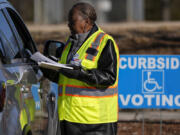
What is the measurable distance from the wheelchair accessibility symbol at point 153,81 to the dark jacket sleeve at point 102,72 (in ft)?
9.81

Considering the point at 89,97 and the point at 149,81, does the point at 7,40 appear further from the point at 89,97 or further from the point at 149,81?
the point at 149,81

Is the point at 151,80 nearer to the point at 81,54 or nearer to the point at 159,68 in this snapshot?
the point at 159,68

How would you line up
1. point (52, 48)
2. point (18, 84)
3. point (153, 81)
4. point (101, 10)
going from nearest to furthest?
point (18, 84) → point (52, 48) → point (153, 81) → point (101, 10)

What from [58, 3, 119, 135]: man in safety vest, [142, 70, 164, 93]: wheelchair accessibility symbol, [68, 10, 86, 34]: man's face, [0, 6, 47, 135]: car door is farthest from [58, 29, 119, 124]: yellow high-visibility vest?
[142, 70, 164, 93]: wheelchair accessibility symbol

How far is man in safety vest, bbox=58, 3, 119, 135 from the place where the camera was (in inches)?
157

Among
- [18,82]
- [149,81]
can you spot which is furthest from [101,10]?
[18,82]

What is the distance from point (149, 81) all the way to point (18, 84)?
11.8ft

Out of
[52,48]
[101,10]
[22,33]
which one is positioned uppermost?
[101,10]

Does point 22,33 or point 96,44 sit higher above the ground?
point 22,33

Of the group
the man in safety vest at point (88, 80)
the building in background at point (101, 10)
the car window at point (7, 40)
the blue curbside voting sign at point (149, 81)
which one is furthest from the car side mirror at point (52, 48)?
the building in background at point (101, 10)

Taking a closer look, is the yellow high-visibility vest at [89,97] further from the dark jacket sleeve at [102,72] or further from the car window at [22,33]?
the car window at [22,33]

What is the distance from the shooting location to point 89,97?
13.2 ft

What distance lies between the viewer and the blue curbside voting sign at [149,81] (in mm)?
6977

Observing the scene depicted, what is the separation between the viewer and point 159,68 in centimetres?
700
